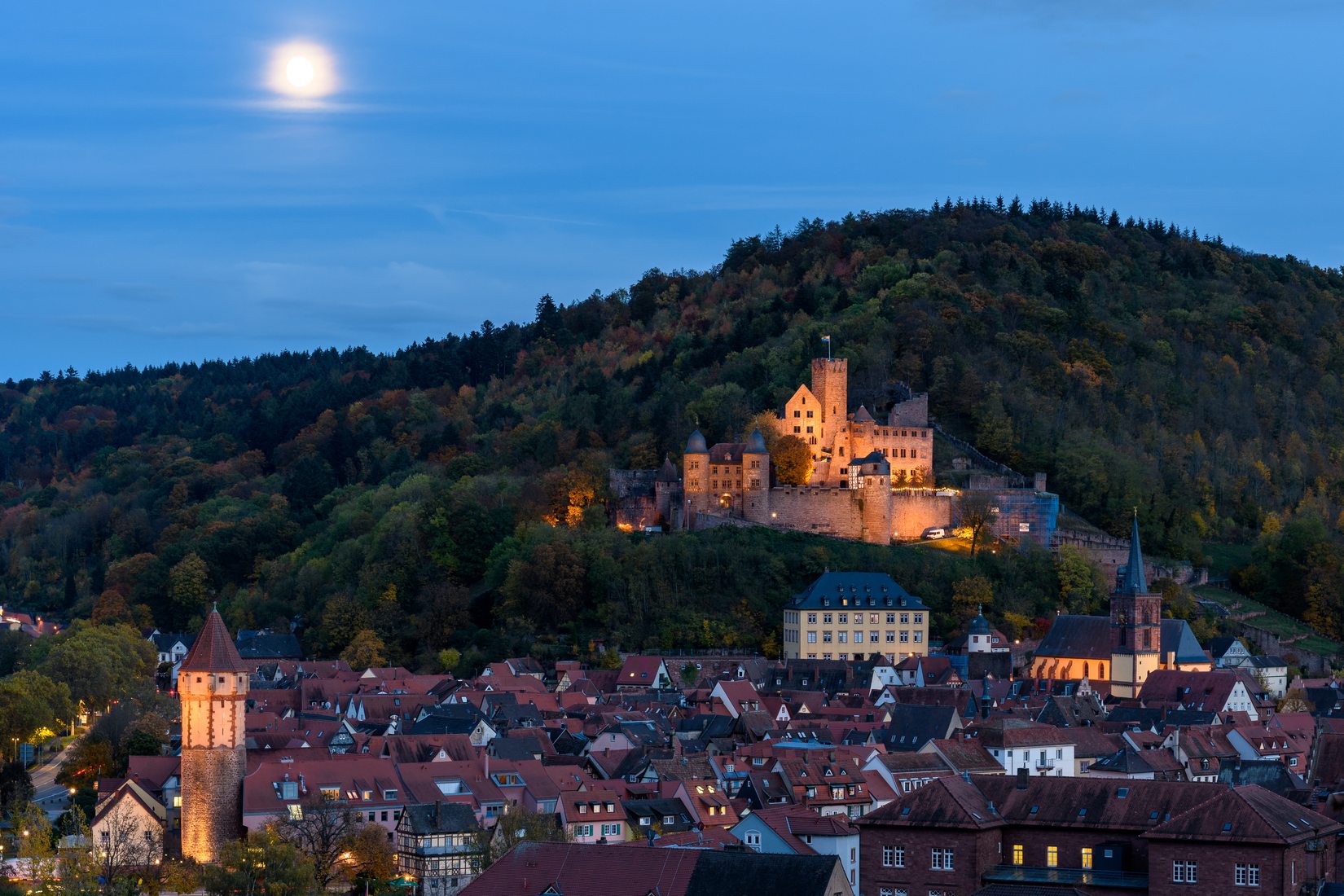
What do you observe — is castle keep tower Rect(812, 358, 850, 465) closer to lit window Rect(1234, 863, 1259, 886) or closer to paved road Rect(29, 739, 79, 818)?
paved road Rect(29, 739, 79, 818)

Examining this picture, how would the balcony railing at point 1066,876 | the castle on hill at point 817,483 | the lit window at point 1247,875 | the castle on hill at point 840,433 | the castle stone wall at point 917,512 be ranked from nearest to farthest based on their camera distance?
the lit window at point 1247,875, the balcony railing at point 1066,876, the castle on hill at point 817,483, the castle stone wall at point 917,512, the castle on hill at point 840,433

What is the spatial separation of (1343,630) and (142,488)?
86399 mm

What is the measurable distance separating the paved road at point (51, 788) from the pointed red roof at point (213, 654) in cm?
855

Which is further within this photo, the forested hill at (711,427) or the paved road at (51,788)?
the forested hill at (711,427)

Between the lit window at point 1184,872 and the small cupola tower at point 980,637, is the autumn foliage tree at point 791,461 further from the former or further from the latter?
the lit window at point 1184,872

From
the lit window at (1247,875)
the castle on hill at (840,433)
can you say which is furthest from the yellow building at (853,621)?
the lit window at (1247,875)

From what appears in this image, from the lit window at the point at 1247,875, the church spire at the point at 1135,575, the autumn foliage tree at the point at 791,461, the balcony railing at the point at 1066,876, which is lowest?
the balcony railing at the point at 1066,876

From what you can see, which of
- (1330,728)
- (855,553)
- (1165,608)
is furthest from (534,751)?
(1165,608)

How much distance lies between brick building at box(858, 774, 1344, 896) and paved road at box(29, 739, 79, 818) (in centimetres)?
3245

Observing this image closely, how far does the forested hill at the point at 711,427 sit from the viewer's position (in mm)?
116938

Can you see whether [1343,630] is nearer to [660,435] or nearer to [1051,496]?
[1051,496]

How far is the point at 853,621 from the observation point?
4141 inches

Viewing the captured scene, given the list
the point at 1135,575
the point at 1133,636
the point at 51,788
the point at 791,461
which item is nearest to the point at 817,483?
the point at 791,461

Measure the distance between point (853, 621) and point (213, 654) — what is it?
41.6 meters
